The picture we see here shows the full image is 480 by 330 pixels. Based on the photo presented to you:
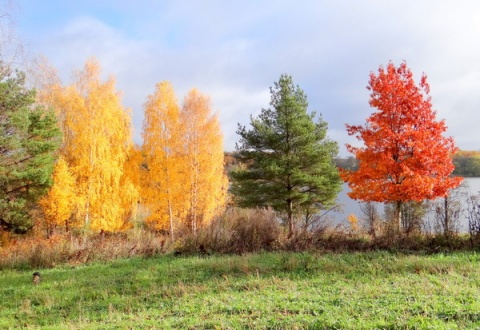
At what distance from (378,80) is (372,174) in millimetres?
3559

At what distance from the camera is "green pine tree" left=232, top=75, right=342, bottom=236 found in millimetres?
19172

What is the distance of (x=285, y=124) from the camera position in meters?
19.4

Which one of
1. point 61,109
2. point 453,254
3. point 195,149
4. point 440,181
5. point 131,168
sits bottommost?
point 453,254

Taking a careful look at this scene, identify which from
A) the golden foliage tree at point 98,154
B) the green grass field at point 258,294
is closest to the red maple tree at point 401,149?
the green grass field at point 258,294

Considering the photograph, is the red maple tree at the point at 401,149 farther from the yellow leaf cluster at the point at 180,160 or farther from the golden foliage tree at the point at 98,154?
the golden foliage tree at the point at 98,154

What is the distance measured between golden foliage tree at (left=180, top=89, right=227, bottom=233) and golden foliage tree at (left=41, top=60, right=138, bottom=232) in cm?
333

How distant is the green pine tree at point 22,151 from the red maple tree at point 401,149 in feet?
43.2

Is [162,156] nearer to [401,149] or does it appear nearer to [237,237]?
[237,237]

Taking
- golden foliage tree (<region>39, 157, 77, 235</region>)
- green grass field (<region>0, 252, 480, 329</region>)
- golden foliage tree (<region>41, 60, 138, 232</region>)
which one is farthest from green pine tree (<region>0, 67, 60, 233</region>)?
green grass field (<region>0, 252, 480, 329</region>)

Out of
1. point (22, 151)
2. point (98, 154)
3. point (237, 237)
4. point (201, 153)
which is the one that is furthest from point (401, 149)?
point (22, 151)

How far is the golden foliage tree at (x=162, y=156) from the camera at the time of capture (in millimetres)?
17547

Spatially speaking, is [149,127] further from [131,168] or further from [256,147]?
[256,147]

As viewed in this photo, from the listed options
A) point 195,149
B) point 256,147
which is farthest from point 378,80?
point 195,149

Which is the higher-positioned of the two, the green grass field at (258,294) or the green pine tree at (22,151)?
the green pine tree at (22,151)
